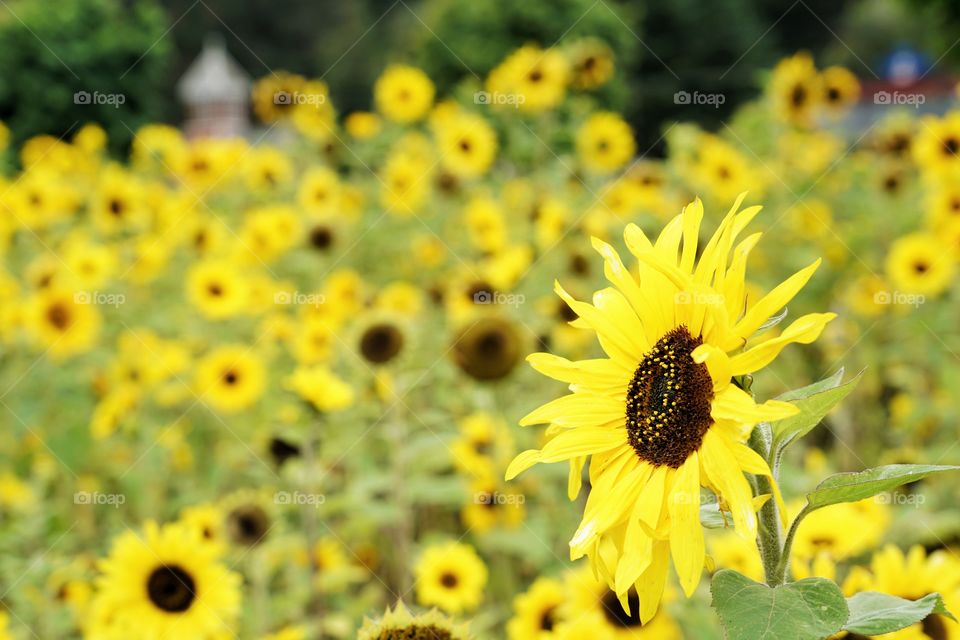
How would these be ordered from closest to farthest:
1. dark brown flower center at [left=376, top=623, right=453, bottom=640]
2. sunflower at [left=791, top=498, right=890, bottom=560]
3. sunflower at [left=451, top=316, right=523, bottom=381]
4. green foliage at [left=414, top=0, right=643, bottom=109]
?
dark brown flower center at [left=376, top=623, right=453, bottom=640], sunflower at [left=791, top=498, right=890, bottom=560], sunflower at [left=451, top=316, right=523, bottom=381], green foliage at [left=414, top=0, right=643, bottom=109]

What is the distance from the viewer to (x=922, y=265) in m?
3.68

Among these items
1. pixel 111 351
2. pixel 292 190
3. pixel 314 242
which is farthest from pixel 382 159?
pixel 111 351

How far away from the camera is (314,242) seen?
4.27 metres

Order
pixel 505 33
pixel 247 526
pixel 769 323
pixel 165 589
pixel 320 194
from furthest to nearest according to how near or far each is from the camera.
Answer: pixel 505 33, pixel 320 194, pixel 247 526, pixel 165 589, pixel 769 323

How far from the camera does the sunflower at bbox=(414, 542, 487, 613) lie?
2412 mm

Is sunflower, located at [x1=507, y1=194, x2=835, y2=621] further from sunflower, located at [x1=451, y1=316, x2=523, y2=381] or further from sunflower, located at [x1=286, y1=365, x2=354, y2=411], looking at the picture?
sunflower, located at [x1=451, y1=316, x2=523, y2=381]

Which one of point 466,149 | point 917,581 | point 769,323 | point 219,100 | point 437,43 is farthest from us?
point 219,100

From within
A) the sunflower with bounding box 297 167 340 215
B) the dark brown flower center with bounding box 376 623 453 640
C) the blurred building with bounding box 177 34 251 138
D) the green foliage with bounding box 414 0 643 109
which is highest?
the blurred building with bounding box 177 34 251 138

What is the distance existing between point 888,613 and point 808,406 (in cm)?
20

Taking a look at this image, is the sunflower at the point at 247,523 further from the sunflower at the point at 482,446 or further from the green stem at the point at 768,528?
the green stem at the point at 768,528

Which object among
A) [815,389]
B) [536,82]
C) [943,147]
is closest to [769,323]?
[815,389]

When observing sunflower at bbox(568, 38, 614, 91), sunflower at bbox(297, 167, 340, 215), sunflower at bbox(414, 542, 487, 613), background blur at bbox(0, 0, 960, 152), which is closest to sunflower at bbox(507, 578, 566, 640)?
sunflower at bbox(414, 542, 487, 613)

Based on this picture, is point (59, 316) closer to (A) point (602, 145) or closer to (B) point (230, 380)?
(B) point (230, 380)

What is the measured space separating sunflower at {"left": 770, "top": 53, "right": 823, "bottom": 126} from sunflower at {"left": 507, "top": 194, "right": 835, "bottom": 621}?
13.2 ft
